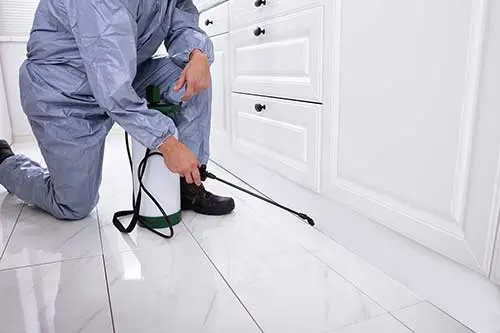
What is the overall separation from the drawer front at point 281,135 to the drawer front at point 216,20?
0.93ft

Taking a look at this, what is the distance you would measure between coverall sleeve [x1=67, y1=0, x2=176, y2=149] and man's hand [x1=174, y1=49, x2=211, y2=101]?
24 cm

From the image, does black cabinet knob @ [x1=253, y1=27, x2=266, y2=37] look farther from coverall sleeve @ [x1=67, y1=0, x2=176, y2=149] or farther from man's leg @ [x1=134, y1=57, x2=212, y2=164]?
coverall sleeve @ [x1=67, y1=0, x2=176, y2=149]

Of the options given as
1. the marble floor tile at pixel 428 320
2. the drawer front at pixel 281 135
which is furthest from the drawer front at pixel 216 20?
the marble floor tile at pixel 428 320

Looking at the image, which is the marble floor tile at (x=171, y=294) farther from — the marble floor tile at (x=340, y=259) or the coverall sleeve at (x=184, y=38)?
the coverall sleeve at (x=184, y=38)

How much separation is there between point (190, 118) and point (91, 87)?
436 millimetres

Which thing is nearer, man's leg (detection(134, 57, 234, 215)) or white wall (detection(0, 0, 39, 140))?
man's leg (detection(134, 57, 234, 215))

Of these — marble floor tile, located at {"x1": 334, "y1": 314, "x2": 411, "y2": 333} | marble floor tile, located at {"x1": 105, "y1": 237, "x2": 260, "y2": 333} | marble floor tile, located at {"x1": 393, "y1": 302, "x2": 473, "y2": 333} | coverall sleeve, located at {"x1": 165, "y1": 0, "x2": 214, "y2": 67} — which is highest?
coverall sleeve, located at {"x1": 165, "y1": 0, "x2": 214, "y2": 67}

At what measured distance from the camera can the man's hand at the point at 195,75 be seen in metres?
1.16

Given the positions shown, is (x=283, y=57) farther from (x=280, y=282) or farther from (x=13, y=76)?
(x=13, y=76)

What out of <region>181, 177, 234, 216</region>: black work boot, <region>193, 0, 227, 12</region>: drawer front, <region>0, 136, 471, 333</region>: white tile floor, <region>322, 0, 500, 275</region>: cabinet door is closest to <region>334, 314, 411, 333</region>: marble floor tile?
<region>0, 136, 471, 333</region>: white tile floor

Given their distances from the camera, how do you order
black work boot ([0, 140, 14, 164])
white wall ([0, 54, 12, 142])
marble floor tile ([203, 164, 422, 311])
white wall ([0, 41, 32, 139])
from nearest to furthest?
→ marble floor tile ([203, 164, 422, 311]) → black work boot ([0, 140, 14, 164]) → white wall ([0, 54, 12, 142]) → white wall ([0, 41, 32, 139])

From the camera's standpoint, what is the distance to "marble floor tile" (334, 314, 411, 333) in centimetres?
74

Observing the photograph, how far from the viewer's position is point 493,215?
0.65m

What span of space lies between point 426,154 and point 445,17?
0.23m
